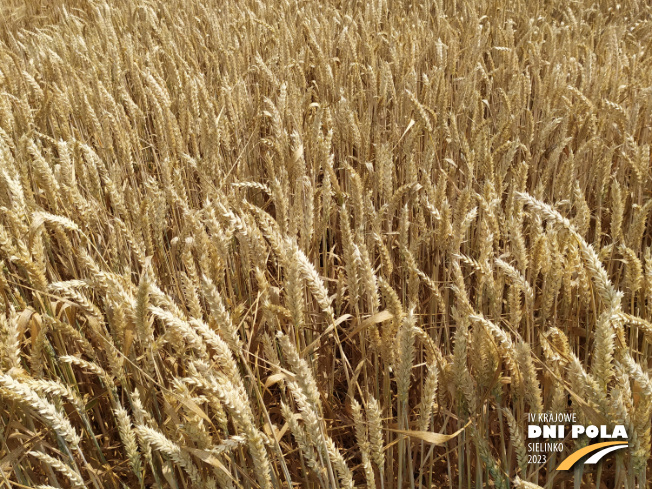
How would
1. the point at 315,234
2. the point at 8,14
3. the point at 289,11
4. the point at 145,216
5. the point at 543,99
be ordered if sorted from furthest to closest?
1. the point at 8,14
2. the point at 289,11
3. the point at 543,99
4. the point at 315,234
5. the point at 145,216

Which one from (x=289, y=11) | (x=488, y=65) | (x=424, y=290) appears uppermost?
(x=289, y=11)

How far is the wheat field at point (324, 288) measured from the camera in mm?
814

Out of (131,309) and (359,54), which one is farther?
(359,54)

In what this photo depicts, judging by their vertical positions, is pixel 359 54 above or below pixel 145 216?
above

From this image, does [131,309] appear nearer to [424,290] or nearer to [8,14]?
[424,290]

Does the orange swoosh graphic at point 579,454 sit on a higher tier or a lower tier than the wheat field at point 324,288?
lower

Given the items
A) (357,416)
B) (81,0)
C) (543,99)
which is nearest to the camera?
(357,416)

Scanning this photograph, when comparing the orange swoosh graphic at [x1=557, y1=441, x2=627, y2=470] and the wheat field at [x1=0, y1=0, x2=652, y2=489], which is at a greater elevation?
the wheat field at [x1=0, y1=0, x2=652, y2=489]

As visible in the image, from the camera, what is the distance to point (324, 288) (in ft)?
2.90

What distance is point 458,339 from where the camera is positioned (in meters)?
0.84

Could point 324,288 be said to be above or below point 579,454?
above

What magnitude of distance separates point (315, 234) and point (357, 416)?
72 cm

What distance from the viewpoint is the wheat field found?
0.81 metres

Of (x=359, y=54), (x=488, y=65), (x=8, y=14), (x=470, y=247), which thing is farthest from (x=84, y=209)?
(x=8, y=14)
